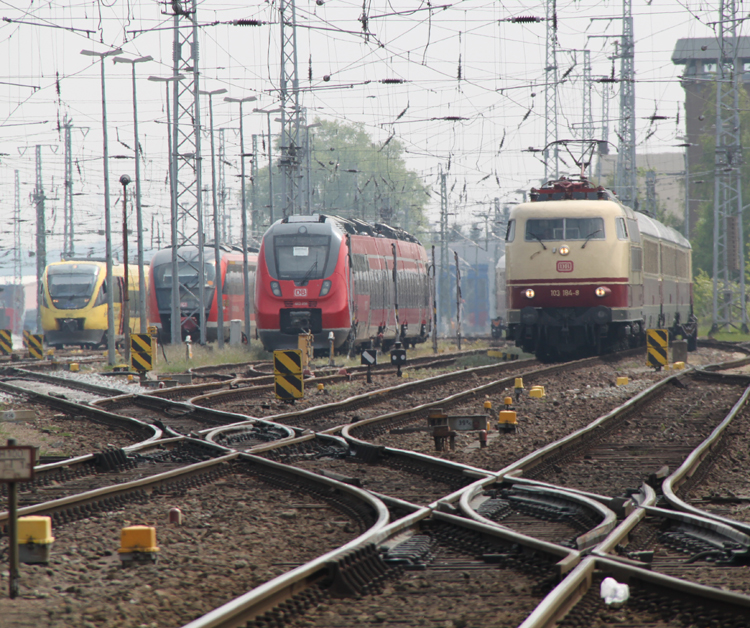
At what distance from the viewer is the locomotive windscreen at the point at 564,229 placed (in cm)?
2317

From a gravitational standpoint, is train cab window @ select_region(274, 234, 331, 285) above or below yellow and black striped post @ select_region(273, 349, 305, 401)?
above

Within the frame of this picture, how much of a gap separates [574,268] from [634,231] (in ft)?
6.95

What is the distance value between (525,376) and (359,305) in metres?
9.29

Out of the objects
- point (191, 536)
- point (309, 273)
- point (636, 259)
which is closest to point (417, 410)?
point (191, 536)

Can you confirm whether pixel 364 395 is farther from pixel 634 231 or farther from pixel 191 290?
pixel 191 290

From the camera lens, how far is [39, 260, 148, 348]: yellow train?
1511 inches

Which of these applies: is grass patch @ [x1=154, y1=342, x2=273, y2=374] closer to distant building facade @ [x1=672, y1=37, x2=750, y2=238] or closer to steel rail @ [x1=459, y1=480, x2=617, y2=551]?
steel rail @ [x1=459, y1=480, x2=617, y2=551]

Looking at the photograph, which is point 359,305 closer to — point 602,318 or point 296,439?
point 602,318

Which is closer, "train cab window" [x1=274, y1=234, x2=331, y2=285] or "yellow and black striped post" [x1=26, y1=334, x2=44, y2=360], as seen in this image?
"train cab window" [x1=274, y1=234, x2=331, y2=285]

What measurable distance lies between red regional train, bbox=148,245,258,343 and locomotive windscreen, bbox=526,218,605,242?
1385cm

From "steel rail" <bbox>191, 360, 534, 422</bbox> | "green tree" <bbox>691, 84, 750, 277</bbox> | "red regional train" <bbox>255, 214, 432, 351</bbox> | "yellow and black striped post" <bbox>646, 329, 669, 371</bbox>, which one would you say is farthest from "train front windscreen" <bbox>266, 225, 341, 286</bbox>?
"green tree" <bbox>691, 84, 750, 277</bbox>

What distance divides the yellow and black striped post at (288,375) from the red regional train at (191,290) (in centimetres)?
1897

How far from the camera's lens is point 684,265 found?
114 feet

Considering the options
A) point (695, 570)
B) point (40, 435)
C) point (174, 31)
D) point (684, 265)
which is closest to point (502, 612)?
point (695, 570)
